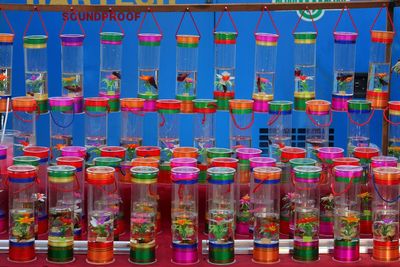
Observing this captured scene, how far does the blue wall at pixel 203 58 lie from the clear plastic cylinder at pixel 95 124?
1.31 m

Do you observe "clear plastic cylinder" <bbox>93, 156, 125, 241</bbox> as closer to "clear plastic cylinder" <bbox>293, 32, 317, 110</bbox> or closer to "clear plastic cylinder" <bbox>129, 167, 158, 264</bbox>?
"clear plastic cylinder" <bbox>129, 167, 158, 264</bbox>

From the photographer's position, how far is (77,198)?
4.27m

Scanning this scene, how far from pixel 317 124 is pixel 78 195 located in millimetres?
1297

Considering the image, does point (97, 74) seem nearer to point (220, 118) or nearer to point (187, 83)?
point (220, 118)

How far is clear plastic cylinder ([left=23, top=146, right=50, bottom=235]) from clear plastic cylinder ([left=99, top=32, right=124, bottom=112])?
1.79 feet

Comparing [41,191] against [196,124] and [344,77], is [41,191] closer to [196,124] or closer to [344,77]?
[196,124]

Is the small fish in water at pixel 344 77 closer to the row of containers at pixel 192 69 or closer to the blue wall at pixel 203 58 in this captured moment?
the row of containers at pixel 192 69

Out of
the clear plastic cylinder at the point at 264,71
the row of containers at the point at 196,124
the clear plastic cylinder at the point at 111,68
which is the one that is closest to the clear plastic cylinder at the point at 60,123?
the row of containers at the point at 196,124

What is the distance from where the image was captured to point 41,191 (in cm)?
445

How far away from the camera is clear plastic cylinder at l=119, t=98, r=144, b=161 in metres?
4.66

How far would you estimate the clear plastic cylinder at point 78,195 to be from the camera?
4.16 meters

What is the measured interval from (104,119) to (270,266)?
1334 mm

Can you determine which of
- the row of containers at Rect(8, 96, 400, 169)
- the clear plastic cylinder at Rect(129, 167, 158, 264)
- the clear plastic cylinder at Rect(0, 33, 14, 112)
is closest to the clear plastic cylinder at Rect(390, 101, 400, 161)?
the row of containers at Rect(8, 96, 400, 169)

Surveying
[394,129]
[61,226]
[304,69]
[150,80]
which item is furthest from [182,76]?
[61,226]
